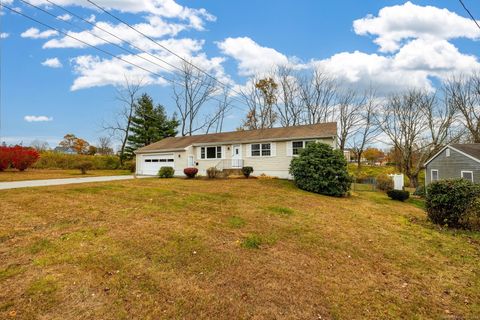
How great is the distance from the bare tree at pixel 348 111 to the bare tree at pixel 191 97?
16.8 m

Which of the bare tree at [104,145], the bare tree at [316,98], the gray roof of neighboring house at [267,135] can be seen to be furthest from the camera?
the bare tree at [104,145]

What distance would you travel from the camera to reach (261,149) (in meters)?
18.9

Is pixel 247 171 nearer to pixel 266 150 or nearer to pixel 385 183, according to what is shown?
pixel 266 150

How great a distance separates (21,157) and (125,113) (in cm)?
1510

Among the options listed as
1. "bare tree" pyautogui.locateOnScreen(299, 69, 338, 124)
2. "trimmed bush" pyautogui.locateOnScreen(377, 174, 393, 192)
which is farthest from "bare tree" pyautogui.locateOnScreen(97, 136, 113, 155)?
"trimmed bush" pyautogui.locateOnScreen(377, 174, 393, 192)

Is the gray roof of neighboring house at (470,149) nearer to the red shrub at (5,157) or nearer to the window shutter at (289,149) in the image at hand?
the window shutter at (289,149)

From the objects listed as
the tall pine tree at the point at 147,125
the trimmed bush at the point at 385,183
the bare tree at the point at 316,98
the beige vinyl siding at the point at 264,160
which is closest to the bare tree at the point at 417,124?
the bare tree at the point at 316,98

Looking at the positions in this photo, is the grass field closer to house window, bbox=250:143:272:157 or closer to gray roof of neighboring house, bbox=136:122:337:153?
gray roof of neighboring house, bbox=136:122:337:153

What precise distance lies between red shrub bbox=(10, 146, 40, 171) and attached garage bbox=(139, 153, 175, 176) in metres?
A: 8.55

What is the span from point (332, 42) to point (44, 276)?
66.3 feet

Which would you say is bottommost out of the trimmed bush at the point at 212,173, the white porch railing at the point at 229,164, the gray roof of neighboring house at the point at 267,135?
the trimmed bush at the point at 212,173

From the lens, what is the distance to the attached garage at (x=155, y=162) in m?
22.1

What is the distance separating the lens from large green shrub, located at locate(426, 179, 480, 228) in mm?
8117

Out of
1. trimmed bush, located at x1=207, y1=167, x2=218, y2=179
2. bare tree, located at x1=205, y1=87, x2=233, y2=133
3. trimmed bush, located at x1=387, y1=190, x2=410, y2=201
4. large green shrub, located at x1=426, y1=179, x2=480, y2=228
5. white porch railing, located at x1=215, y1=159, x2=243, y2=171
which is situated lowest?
trimmed bush, located at x1=387, y1=190, x2=410, y2=201
